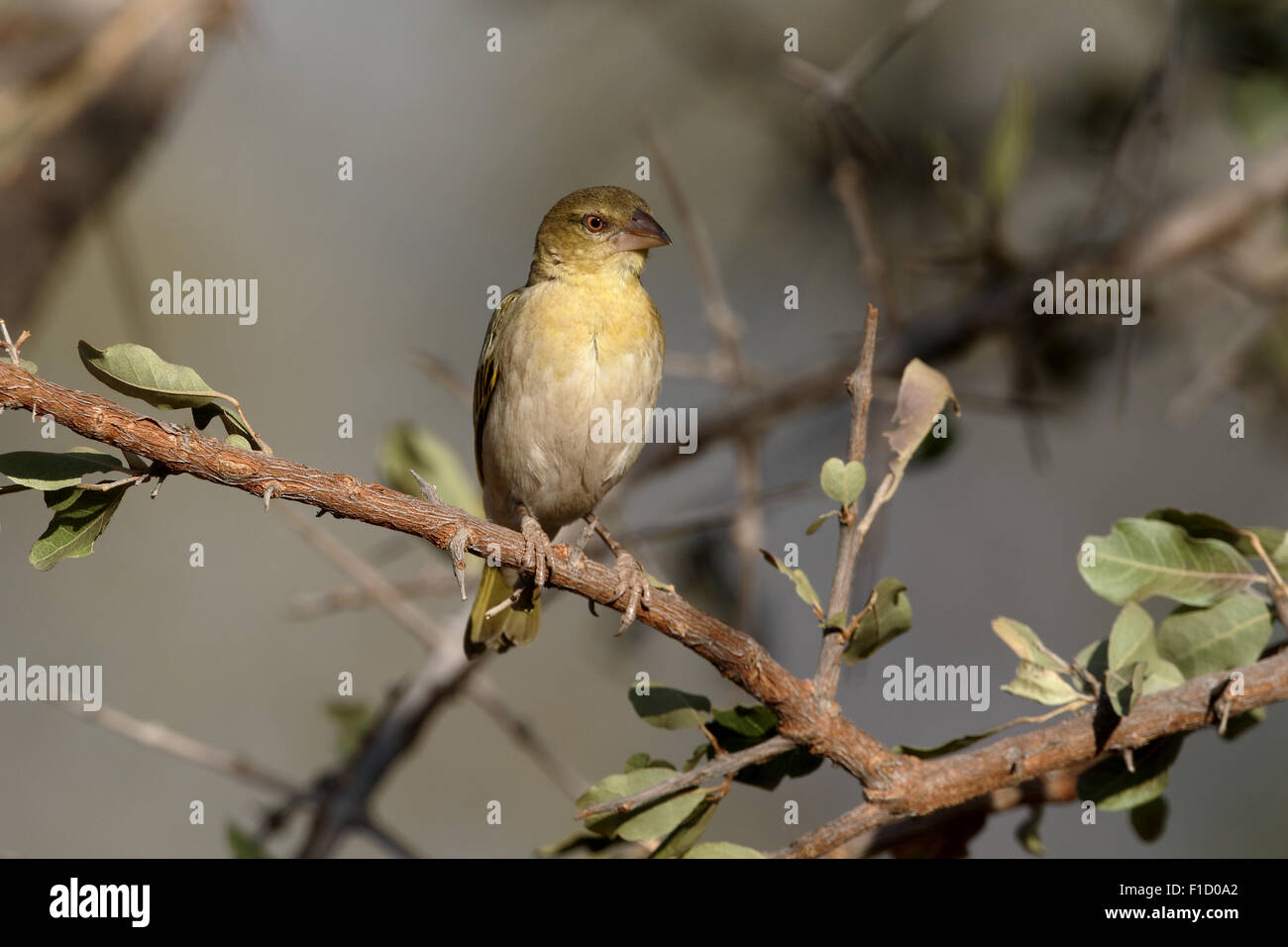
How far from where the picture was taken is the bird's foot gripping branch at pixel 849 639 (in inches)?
81.1

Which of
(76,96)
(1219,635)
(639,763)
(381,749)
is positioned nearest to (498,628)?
(381,749)

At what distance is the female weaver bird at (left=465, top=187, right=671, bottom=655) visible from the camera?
3.90 m

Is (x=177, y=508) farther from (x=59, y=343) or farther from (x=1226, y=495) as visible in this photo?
(x=1226, y=495)

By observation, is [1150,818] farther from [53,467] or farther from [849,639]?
[53,467]

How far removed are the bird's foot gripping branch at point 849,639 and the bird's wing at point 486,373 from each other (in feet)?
→ 5.18

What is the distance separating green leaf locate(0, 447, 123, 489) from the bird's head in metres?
2.24

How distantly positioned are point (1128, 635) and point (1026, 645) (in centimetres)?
20

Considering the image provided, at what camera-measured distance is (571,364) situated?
389cm

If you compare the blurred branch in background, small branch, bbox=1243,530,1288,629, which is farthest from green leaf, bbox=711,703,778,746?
the blurred branch in background

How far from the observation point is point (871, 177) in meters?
6.12

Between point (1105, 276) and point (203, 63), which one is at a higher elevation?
point (203, 63)

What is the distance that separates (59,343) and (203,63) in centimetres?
383

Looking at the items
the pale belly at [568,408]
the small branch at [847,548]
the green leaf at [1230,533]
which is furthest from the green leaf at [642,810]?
the pale belly at [568,408]
